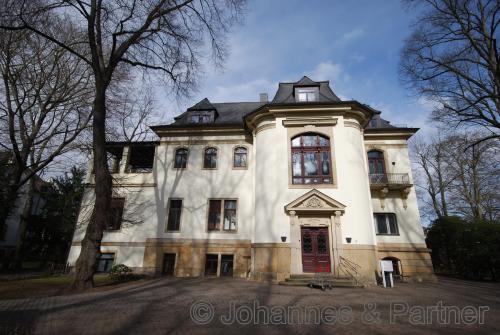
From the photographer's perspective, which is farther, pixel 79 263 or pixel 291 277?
pixel 291 277

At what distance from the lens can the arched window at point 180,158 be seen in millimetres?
18938

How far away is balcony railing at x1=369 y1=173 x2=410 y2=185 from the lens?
17.8m

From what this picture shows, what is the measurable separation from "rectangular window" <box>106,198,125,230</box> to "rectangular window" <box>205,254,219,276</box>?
6.53 m

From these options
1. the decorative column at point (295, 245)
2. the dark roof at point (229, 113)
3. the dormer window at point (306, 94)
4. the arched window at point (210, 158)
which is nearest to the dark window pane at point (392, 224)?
the decorative column at point (295, 245)

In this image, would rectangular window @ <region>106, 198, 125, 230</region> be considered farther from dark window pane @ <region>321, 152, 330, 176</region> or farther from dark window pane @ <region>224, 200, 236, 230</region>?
dark window pane @ <region>321, 152, 330, 176</region>

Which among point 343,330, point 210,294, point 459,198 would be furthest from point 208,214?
point 459,198

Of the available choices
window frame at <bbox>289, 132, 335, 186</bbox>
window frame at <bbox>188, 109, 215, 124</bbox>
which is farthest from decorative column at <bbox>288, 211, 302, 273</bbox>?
window frame at <bbox>188, 109, 215, 124</bbox>

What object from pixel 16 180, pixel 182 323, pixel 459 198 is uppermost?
pixel 459 198

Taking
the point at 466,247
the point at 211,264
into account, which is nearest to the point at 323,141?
the point at 211,264

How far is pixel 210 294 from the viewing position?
32.0 ft

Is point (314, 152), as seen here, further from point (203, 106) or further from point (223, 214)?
point (203, 106)

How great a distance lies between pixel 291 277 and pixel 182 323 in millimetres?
8360

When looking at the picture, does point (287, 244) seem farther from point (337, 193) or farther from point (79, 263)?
point (79, 263)

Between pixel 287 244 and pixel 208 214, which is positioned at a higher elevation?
pixel 208 214
